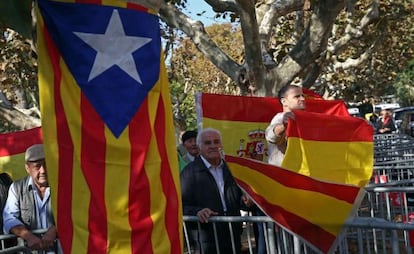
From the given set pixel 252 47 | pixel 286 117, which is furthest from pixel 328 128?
pixel 252 47

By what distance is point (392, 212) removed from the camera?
647 cm

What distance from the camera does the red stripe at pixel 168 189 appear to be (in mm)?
3402

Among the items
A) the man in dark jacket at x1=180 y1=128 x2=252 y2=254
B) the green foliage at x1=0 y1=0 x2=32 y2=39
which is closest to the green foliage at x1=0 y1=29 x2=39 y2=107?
the man in dark jacket at x1=180 y1=128 x2=252 y2=254

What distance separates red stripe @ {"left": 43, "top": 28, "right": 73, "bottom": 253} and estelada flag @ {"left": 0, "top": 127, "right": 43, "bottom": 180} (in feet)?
15.2

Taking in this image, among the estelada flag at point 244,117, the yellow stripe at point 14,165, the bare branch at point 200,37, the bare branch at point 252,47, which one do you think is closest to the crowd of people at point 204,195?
the estelada flag at point 244,117

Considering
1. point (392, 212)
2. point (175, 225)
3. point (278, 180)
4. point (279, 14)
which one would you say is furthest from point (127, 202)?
point (279, 14)

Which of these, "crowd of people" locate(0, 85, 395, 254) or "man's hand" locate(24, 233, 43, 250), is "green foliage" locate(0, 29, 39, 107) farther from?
"man's hand" locate(24, 233, 43, 250)

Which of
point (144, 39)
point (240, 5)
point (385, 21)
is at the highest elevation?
point (385, 21)

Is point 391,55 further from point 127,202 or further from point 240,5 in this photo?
point 127,202

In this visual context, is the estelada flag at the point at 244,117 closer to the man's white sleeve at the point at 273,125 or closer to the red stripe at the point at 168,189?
the man's white sleeve at the point at 273,125

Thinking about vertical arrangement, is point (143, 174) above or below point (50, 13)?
below

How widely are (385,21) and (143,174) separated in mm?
16009

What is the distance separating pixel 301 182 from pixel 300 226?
28cm

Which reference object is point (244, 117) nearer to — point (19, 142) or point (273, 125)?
point (19, 142)
